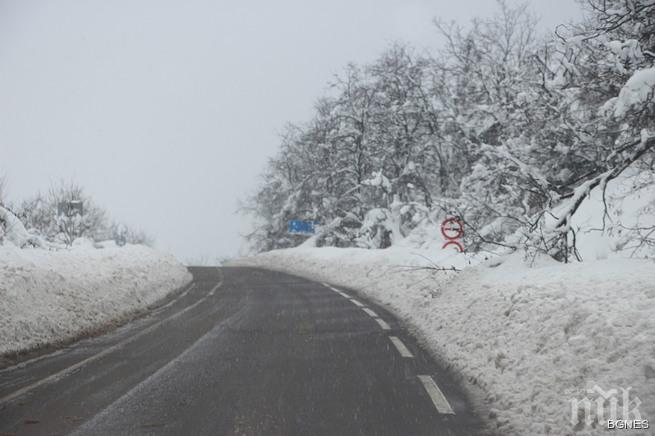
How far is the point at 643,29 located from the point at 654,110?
109cm

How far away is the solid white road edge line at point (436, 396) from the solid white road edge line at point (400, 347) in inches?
42.4

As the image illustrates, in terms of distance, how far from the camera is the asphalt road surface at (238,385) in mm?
4142

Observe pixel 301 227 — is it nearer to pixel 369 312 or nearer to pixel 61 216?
pixel 61 216

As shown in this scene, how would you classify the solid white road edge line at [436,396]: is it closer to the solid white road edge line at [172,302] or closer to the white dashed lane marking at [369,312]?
the white dashed lane marking at [369,312]

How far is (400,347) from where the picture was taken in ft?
23.2

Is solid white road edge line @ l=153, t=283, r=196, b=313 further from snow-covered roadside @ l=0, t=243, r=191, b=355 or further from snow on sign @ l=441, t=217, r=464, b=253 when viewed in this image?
snow on sign @ l=441, t=217, r=464, b=253

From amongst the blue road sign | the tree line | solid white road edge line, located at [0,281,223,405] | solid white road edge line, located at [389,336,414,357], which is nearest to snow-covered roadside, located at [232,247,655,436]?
solid white road edge line, located at [389,336,414,357]

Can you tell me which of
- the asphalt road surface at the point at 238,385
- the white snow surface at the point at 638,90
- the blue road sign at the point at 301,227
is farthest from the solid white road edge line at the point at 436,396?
the blue road sign at the point at 301,227

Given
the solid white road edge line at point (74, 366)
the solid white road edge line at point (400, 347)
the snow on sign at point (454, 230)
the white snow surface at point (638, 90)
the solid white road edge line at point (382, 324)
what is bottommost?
the solid white road edge line at point (74, 366)

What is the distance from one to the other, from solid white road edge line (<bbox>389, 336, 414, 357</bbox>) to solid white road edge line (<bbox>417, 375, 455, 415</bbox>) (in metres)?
1.08

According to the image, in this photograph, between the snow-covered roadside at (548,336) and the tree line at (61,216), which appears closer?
the snow-covered roadside at (548,336)

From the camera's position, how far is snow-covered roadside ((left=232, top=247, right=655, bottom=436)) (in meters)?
3.83

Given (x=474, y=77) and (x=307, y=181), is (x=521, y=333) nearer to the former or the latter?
(x=474, y=77)

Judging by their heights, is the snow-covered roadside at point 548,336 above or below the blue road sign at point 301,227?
below
